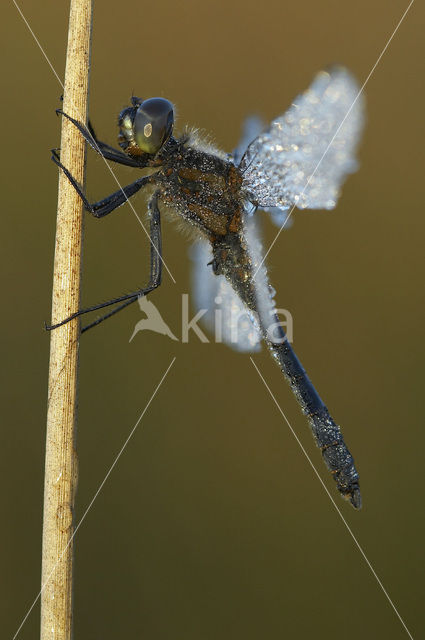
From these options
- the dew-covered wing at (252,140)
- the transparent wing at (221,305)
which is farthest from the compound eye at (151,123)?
the transparent wing at (221,305)

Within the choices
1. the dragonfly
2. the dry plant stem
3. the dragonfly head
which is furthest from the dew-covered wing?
the dry plant stem

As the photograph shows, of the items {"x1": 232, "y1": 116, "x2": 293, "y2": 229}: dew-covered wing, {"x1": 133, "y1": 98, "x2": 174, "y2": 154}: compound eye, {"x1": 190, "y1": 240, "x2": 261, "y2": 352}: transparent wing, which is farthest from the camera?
{"x1": 190, "y1": 240, "x2": 261, "y2": 352}: transparent wing

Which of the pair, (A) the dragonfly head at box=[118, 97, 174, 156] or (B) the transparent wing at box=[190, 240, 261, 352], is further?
(B) the transparent wing at box=[190, 240, 261, 352]

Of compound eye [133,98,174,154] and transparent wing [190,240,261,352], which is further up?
compound eye [133,98,174,154]

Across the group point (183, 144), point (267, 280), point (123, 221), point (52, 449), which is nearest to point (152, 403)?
point (123, 221)

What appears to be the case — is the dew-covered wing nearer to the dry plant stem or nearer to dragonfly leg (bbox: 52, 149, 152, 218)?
dragonfly leg (bbox: 52, 149, 152, 218)

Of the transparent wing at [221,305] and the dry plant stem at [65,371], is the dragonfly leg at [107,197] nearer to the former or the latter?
the dry plant stem at [65,371]

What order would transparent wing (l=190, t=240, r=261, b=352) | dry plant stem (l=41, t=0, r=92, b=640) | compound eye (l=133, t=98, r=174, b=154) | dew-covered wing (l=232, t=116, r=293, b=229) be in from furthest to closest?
transparent wing (l=190, t=240, r=261, b=352) → dew-covered wing (l=232, t=116, r=293, b=229) → compound eye (l=133, t=98, r=174, b=154) → dry plant stem (l=41, t=0, r=92, b=640)

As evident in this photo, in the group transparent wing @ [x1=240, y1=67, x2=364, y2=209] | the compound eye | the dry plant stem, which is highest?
the compound eye

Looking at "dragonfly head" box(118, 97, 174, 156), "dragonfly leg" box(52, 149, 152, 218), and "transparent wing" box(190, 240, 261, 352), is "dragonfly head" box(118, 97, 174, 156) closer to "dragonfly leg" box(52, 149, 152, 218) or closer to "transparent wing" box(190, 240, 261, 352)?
"dragonfly leg" box(52, 149, 152, 218)

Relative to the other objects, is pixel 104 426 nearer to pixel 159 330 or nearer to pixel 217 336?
pixel 159 330
